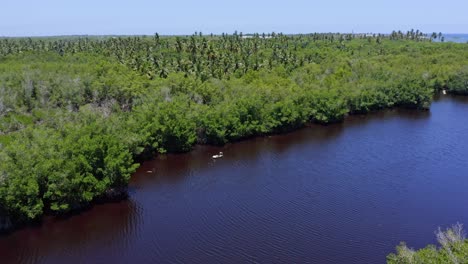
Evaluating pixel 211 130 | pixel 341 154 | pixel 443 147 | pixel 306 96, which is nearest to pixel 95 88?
pixel 211 130

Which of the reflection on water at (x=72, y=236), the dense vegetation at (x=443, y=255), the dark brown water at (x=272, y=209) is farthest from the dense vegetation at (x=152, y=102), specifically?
the dense vegetation at (x=443, y=255)

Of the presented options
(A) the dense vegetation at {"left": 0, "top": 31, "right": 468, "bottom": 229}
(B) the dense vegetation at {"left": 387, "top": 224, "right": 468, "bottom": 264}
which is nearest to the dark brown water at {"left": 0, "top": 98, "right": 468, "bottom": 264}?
(A) the dense vegetation at {"left": 0, "top": 31, "right": 468, "bottom": 229}

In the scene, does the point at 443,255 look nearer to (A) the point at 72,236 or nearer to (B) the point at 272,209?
(B) the point at 272,209

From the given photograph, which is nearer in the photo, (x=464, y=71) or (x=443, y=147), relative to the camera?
(x=443, y=147)

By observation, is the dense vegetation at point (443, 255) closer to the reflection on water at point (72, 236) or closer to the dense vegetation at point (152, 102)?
the reflection on water at point (72, 236)

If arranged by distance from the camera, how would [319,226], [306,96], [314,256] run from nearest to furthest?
[314,256]
[319,226]
[306,96]

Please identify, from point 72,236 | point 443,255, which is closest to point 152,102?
point 72,236

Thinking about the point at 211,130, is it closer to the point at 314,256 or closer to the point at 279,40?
the point at 314,256
